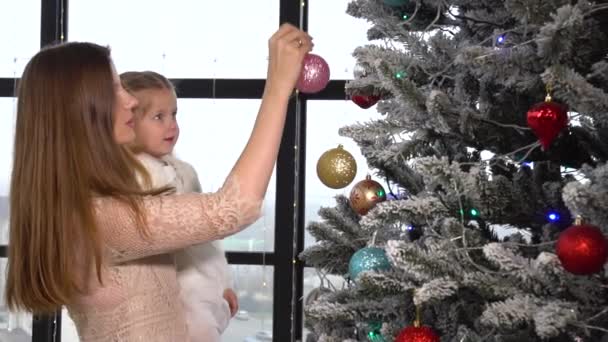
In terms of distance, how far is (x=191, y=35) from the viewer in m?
3.54

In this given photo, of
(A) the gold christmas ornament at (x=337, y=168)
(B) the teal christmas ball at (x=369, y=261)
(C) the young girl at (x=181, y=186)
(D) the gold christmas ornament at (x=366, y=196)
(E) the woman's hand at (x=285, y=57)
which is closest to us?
(E) the woman's hand at (x=285, y=57)

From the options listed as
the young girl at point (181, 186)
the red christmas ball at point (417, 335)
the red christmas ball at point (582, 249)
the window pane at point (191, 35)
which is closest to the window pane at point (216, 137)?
the window pane at point (191, 35)

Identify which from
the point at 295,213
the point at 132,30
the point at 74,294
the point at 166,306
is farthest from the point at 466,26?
the point at 132,30

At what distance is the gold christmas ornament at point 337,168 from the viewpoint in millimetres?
2352

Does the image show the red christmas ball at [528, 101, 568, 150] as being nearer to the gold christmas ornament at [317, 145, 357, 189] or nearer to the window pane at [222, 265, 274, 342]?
the gold christmas ornament at [317, 145, 357, 189]

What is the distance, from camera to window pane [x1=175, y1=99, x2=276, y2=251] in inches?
138

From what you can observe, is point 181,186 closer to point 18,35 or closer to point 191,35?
point 191,35

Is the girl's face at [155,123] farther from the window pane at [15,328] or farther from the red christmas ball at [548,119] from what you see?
the window pane at [15,328]

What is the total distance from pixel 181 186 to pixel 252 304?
132cm

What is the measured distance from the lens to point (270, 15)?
3498 millimetres

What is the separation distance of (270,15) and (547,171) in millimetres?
2076

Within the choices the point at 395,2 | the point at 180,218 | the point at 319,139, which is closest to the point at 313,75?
the point at 395,2

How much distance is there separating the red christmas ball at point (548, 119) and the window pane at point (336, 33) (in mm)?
2118

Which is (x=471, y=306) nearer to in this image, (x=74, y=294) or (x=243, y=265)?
(x=74, y=294)
